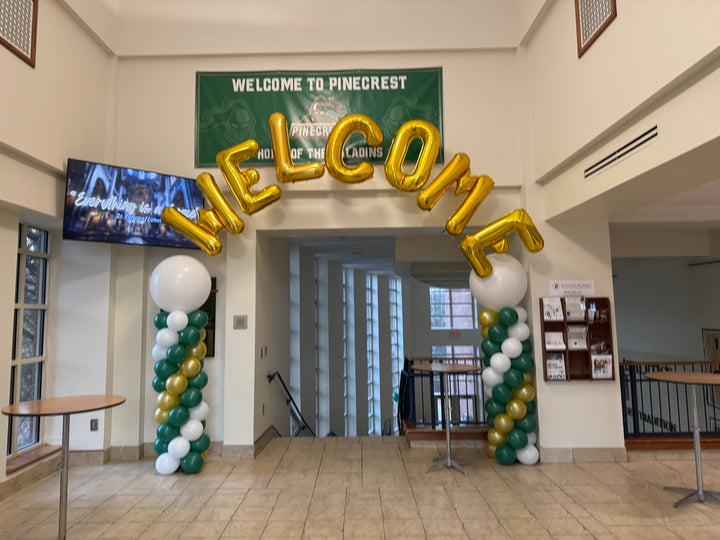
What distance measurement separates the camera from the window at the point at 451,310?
1978 centimetres

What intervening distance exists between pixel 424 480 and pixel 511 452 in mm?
1055

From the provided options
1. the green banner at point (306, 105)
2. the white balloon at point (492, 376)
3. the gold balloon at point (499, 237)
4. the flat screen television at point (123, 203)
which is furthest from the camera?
the green banner at point (306, 105)

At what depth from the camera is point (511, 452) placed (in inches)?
193

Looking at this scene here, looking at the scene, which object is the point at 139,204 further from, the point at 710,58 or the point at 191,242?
the point at 710,58

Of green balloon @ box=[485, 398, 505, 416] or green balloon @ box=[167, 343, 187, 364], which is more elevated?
green balloon @ box=[167, 343, 187, 364]

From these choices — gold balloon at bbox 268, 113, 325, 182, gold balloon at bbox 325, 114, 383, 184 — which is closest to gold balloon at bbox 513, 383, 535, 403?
gold balloon at bbox 325, 114, 383, 184

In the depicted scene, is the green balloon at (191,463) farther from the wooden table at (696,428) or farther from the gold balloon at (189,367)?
the wooden table at (696,428)

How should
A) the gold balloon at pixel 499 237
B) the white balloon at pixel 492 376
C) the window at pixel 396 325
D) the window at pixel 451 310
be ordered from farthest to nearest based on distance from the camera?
the window at pixel 451 310 → the window at pixel 396 325 → the white balloon at pixel 492 376 → the gold balloon at pixel 499 237

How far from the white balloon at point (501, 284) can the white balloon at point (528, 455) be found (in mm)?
1499

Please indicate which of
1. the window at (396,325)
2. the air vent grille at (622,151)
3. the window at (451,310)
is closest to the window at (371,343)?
the window at (396,325)

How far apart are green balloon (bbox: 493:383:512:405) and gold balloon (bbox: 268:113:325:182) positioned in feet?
Answer: 9.62

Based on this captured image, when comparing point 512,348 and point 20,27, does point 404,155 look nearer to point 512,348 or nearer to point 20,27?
point 512,348

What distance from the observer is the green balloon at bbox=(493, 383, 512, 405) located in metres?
4.87

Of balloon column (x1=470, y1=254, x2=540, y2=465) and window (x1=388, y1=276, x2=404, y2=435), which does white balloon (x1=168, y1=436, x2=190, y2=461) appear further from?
window (x1=388, y1=276, x2=404, y2=435)
